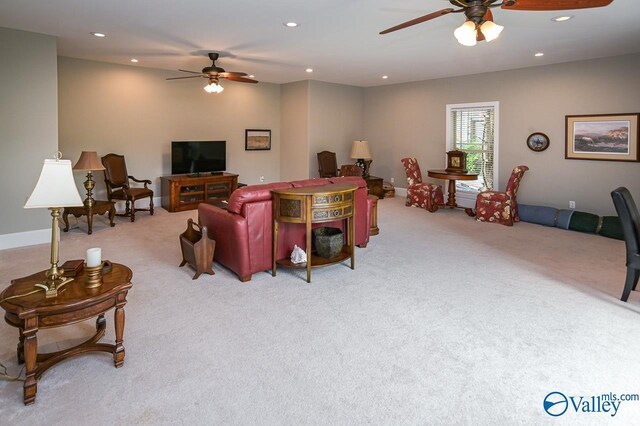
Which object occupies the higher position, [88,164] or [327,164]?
[327,164]

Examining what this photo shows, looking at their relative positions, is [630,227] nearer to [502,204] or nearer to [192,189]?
[502,204]

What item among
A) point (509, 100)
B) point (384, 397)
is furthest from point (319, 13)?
point (509, 100)

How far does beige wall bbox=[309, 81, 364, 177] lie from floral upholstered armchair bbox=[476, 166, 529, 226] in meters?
3.49

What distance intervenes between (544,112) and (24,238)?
26.0 ft

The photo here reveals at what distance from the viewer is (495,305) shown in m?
3.36

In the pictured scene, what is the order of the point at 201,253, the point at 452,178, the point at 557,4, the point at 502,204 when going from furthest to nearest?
the point at 452,178 → the point at 502,204 → the point at 201,253 → the point at 557,4

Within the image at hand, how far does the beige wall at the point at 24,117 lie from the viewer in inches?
189

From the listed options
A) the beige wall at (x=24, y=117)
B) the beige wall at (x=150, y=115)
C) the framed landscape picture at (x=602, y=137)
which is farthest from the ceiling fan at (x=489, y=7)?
the beige wall at (x=150, y=115)

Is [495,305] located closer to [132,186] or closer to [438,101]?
[438,101]

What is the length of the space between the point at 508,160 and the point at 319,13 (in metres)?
4.84

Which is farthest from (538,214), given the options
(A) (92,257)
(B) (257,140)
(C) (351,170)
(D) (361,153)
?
(A) (92,257)

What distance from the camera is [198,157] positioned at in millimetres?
7859

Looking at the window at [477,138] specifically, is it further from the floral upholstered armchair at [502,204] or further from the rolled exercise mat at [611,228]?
Result: the rolled exercise mat at [611,228]

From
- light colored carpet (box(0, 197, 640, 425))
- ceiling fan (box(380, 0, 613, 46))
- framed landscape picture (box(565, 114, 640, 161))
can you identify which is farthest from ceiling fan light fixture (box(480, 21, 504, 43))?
framed landscape picture (box(565, 114, 640, 161))
